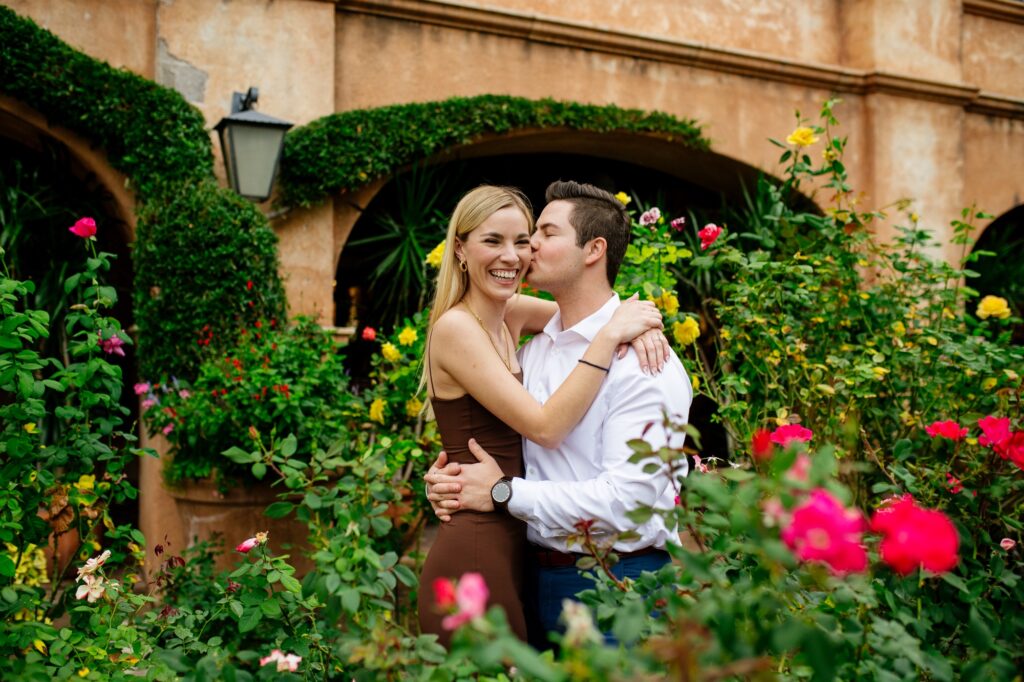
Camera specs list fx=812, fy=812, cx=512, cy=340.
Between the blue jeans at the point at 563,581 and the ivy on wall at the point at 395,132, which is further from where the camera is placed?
the ivy on wall at the point at 395,132

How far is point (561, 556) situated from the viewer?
6.64 ft

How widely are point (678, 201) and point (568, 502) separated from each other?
5933 millimetres

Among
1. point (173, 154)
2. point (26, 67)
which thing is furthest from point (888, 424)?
point (26, 67)

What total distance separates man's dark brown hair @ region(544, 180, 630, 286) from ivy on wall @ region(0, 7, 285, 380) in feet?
8.45

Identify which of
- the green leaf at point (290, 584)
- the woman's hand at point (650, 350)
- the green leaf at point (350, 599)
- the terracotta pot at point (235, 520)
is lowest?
the terracotta pot at point (235, 520)

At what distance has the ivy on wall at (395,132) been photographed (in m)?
4.85

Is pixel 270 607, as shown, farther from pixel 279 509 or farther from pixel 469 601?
pixel 469 601

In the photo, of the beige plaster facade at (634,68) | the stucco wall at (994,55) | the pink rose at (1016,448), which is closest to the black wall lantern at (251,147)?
the beige plaster facade at (634,68)

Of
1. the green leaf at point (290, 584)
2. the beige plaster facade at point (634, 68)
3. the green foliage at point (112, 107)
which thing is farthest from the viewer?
the beige plaster facade at point (634, 68)

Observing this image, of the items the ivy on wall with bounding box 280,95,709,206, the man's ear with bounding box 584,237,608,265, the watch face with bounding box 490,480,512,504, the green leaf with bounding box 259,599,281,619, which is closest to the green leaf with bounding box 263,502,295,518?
the green leaf with bounding box 259,599,281,619

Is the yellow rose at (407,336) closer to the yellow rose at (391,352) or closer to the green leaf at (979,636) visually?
the yellow rose at (391,352)

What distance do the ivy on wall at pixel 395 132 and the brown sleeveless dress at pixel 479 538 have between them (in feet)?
10.1

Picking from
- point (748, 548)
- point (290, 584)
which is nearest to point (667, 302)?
point (290, 584)

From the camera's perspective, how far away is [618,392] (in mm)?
1999
